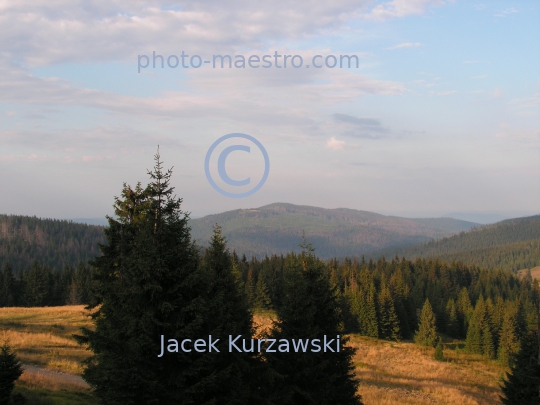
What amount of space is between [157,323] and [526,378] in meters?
20.5

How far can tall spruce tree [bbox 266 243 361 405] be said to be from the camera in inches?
649

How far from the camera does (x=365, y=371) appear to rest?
40.4 metres

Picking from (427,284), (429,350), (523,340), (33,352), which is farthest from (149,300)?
(427,284)

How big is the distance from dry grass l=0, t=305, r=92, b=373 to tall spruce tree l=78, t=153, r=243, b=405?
36.2 feet

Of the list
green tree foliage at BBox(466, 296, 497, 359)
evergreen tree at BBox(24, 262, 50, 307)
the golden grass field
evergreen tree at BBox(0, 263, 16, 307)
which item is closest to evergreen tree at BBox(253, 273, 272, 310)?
the golden grass field

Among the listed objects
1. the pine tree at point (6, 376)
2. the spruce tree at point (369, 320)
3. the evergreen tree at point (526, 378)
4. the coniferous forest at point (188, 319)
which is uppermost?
the coniferous forest at point (188, 319)

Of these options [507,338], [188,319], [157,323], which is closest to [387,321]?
[507,338]

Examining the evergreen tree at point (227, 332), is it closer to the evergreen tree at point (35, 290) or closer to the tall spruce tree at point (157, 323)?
the tall spruce tree at point (157, 323)

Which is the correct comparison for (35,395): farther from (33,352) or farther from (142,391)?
(33,352)

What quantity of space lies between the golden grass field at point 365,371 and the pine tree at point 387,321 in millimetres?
14282

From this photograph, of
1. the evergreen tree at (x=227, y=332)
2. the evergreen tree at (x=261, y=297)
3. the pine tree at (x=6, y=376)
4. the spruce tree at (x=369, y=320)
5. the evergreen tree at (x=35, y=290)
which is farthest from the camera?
the evergreen tree at (x=35, y=290)

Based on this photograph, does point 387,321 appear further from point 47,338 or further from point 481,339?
point 47,338

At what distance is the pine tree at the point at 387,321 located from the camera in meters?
78.6

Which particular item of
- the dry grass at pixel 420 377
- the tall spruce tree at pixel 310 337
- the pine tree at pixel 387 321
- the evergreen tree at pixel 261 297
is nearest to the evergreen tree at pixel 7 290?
the evergreen tree at pixel 261 297
